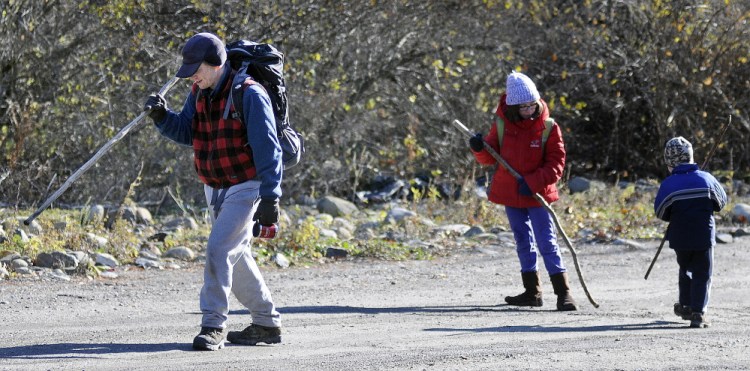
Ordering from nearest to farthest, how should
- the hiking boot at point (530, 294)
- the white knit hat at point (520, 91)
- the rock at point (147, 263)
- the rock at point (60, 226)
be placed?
the white knit hat at point (520, 91) < the hiking boot at point (530, 294) < the rock at point (147, 263) < the rock at point (60, 226)

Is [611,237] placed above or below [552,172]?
below

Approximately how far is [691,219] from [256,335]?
Result: 9.46 ft

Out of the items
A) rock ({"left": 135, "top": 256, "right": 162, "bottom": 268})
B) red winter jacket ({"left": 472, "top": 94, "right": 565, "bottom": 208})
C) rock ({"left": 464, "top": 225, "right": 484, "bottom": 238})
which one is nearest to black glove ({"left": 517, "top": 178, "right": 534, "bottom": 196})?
red winter jacket ({"left": 472, "top": 94, "right": 565, "bottom": 208})

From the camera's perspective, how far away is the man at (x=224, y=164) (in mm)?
6035

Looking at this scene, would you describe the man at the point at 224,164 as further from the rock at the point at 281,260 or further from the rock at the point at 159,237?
the rock at the point at 159,237

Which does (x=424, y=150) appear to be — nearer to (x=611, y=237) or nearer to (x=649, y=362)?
(x=611, y=237)

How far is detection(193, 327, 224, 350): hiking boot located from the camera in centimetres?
630

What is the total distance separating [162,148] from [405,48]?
130 inches

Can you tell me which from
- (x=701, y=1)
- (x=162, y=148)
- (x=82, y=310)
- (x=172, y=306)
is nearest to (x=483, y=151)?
(x=172, y=306)

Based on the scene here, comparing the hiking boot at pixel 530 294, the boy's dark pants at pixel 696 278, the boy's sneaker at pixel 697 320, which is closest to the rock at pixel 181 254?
the hiking boot at pixel 530 294

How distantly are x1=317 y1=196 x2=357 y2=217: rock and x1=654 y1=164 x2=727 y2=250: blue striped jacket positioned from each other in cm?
579

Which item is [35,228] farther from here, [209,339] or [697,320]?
[697,320]

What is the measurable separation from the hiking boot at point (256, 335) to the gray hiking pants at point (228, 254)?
17cm

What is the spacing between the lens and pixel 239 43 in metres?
6.45
